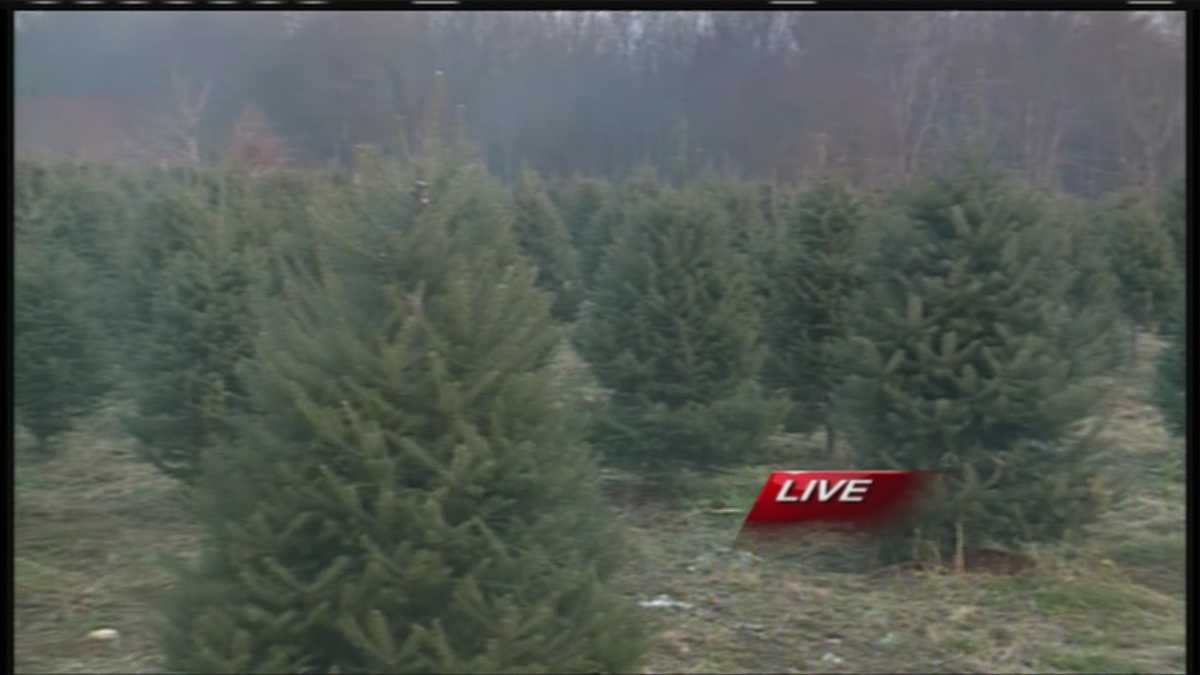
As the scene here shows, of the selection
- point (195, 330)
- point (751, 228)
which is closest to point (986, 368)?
point (751, 228)

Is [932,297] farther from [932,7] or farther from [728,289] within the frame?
[932,7]

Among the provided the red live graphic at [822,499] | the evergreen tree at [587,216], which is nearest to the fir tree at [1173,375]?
the red live graphic at [822,499]

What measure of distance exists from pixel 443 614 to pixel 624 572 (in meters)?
0.73

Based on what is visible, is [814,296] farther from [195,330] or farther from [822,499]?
[195,330]

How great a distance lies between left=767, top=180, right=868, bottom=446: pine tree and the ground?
35 cm

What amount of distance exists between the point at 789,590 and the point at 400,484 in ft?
4.69

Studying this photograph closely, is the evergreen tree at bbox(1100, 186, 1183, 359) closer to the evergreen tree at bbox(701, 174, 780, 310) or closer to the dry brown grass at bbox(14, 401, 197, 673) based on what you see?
the evergreen tree at bbox(701, 174, 780, 310)

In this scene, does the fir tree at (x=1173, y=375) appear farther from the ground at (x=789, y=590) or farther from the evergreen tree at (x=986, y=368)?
the evergreen tree at (x=986, y=368)

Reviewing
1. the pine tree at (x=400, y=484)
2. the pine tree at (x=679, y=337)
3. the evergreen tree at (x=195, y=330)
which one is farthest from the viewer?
the pine tree at (x=679, y=337)

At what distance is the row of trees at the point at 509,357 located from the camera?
295 cm

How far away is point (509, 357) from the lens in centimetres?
302

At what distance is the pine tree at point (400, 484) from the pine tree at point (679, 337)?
117cm

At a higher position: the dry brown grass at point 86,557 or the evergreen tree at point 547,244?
the evergreen tree at point 547,244

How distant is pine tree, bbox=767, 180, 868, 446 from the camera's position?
4125mm
